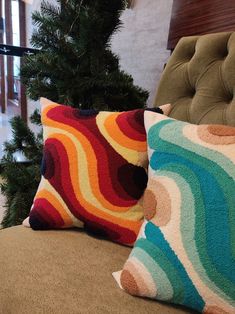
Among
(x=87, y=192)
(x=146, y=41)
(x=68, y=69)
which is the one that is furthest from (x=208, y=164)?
(x=146, y=41)

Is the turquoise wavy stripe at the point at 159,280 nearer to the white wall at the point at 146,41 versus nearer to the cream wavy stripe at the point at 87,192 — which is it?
the cream wavy stripe at the point at 87,192

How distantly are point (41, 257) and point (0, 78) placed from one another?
3154 mm

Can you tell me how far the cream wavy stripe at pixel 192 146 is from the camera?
0.44 meters

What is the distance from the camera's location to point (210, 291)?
42 cm

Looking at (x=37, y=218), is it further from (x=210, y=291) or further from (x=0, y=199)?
(x=0, y=199)

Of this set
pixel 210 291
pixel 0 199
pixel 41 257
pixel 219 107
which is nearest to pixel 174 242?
pixel 210 291

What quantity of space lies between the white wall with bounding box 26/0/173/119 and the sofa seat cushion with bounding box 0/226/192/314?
958 mm

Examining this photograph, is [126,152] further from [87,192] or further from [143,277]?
[143,277]

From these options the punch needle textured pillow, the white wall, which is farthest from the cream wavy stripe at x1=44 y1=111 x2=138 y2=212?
the white wall

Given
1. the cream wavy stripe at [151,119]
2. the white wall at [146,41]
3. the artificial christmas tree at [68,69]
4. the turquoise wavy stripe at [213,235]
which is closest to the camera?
the turquoise wavy stripe at [213,235]

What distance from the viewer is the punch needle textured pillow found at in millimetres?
619

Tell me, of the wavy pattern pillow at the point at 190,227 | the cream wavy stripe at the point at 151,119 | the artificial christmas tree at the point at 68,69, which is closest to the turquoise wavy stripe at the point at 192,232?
the wavy pattern pillow at the point at 190,227

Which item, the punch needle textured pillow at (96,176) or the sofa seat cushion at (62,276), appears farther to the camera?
the punch needle textured pillow at (96,176)

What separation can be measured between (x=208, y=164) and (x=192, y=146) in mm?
49
